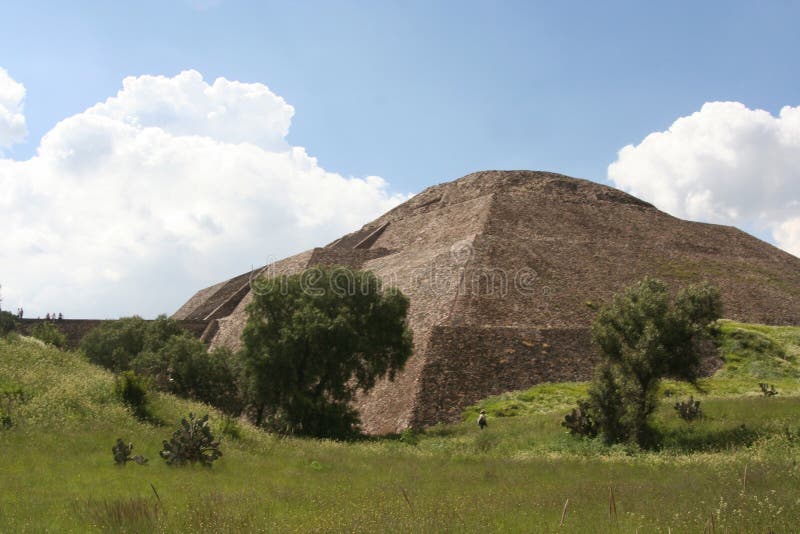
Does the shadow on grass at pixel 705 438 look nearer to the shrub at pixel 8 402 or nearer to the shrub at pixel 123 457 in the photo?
the shrub at pixel 123 457

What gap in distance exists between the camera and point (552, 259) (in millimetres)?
44188

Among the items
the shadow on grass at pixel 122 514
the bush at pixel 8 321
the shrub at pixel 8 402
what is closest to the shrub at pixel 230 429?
the shrub at pixel 8 402

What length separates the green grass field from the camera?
8453 millimetres

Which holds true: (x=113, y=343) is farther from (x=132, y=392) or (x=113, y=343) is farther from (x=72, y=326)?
(x=132, y=392)

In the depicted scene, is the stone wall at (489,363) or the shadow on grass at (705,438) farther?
the stone wall at (489,363)

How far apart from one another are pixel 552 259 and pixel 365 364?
62.8 feet

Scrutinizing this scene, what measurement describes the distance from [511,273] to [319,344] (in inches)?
654

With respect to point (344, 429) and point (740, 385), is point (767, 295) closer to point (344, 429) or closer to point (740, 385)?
point (740, 385)

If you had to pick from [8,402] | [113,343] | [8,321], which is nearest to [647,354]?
[8,402]

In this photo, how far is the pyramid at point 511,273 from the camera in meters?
30.7

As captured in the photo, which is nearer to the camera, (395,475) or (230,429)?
(395,475)

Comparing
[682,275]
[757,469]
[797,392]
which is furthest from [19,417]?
[682,275]

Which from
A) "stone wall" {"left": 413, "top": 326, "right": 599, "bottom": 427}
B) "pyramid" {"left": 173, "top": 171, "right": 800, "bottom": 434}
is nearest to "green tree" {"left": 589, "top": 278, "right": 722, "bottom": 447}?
"stone wall" {"left": 413, "top": 326, "right": 599, "bottom": 427}

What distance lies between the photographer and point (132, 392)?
1959cm
